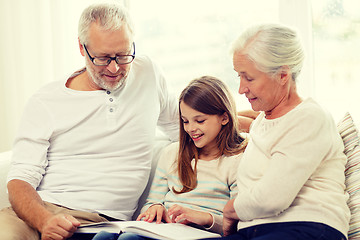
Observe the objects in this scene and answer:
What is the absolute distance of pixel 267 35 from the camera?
170 cm

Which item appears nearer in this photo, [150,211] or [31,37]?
[150,211]

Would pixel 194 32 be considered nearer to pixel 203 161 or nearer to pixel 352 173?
pixel 203 161

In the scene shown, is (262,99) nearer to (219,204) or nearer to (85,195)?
(219,204)

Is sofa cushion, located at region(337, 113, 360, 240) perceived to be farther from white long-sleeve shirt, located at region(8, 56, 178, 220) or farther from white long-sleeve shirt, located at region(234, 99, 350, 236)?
white long-sleeve shirt, located at region(8, 56, 178, 220)

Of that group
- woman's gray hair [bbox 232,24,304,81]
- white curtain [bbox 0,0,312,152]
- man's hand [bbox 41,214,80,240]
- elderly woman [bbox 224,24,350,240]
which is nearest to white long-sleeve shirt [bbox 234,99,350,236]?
elderly woman [bbox 224,24,350,240]

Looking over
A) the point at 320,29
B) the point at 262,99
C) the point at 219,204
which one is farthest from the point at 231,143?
the point at 320,29

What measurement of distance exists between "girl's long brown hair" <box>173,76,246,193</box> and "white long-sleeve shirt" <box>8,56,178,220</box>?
172 millimetres

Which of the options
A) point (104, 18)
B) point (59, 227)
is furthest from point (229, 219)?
point (104, 18)

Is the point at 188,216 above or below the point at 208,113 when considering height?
below

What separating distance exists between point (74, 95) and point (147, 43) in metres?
1.52

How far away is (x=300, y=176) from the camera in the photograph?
1581mm

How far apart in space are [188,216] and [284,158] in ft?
1.54

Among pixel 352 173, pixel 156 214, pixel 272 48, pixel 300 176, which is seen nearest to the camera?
pixel 300 176

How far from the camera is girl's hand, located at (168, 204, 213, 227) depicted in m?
1.88
